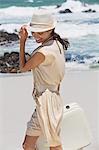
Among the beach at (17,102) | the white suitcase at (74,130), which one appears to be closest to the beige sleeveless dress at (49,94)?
the white suitcase at (74,130)

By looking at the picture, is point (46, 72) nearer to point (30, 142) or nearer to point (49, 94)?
point (49, 94)

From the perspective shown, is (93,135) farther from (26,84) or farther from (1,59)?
(1,59)

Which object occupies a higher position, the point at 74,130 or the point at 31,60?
the point at 31,60

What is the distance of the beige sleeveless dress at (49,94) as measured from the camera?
2.99 meters

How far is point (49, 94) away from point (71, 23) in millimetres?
1287

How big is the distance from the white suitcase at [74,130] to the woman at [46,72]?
0.50 m

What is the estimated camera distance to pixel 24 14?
4062 millimetres

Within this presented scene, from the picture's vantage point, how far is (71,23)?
4184 millimetres

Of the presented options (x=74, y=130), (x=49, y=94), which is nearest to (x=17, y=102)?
(x=74, y=130)

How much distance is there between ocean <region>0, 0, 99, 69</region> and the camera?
405cm

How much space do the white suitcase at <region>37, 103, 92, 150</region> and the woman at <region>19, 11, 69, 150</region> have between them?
498mm

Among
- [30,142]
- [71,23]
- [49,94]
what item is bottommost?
[30,142]

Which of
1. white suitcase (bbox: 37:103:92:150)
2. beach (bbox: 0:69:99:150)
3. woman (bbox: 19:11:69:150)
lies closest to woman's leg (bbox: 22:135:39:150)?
woman (bbox: 19:11:69:150)

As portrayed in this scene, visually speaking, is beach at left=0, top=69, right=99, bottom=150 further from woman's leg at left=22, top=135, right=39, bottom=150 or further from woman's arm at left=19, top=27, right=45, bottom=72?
woman's arm at left=19, top=27, right=45, bottom=72
